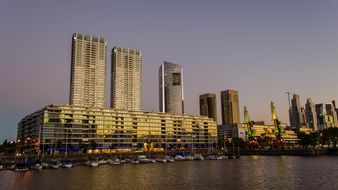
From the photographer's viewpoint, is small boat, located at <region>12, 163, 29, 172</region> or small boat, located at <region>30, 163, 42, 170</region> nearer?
small boat, located at <region>12, 163, 29, 172</region>

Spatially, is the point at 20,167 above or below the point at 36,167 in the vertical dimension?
above

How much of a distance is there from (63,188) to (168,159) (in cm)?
11746

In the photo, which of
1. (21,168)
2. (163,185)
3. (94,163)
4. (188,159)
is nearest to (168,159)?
(188,159)

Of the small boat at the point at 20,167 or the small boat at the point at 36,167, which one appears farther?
the small boat at the point at 36,167

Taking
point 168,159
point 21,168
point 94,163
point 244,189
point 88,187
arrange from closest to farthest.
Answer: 1. point 244,189
2. point 88,187
3. point 21,168
4. point 94,163
5. point 168,159

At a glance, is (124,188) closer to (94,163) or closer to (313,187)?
(313,187)

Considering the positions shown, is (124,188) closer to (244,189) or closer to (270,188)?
(244,189)

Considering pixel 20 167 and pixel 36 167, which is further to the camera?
pixel 36 167

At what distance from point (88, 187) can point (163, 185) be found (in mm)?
16400

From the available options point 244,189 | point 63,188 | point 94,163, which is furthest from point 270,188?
point 94,163

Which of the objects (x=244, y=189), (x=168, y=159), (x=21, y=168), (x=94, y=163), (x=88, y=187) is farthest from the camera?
(x=168, y=159)

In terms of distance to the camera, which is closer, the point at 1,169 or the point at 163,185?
the point at 163,185

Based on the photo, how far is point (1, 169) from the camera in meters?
136

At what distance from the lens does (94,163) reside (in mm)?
147375
